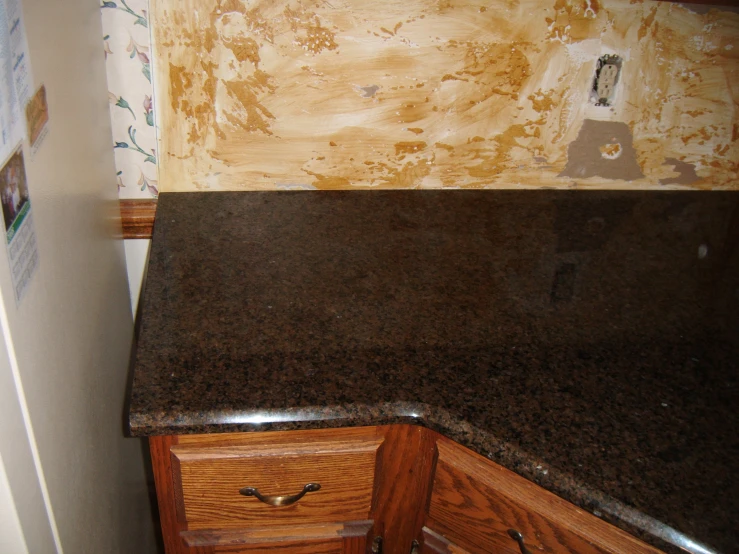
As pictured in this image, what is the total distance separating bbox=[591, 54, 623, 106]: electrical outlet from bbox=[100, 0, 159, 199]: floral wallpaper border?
85cm

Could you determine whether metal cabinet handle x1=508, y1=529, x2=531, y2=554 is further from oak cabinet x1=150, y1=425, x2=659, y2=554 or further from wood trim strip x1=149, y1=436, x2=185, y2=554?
wood trim strip x1=149, y1=436, x2=185, y2=554

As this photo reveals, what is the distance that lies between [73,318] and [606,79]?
1063mm

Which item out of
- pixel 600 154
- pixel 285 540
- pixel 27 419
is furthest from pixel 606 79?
pixel 27 419

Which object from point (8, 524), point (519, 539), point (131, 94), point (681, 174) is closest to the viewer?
point (8, 524)

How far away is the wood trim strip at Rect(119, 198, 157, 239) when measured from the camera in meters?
1.29

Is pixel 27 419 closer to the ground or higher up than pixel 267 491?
higher up

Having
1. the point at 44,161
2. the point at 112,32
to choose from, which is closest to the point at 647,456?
the point at 44,161

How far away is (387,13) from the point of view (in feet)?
3.87

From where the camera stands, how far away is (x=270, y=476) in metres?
0.89

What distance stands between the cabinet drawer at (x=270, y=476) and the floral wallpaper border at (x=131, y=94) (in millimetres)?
633

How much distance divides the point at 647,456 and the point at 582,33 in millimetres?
821

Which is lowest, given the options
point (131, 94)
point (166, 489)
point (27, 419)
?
point (166, 489)

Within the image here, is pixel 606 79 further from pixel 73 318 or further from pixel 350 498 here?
pixel 73 318

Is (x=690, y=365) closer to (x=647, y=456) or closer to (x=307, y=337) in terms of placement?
(x=647, y=456)
